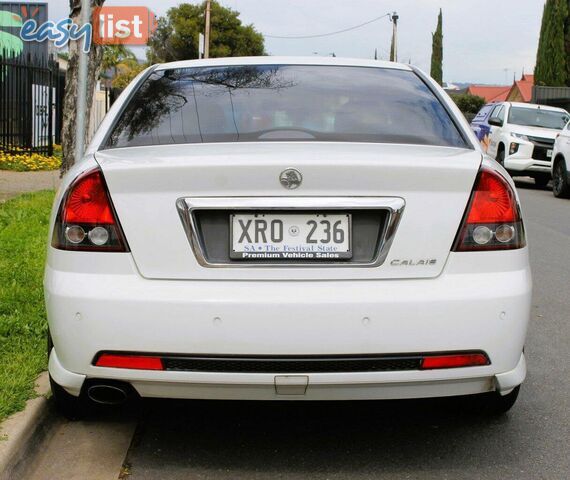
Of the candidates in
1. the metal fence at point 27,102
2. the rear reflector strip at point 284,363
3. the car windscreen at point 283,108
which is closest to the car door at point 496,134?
the metal fence at point 27,102

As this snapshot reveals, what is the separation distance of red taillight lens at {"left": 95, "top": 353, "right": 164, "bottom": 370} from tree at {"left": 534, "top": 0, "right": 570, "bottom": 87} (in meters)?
51.0

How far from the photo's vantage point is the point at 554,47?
51156 mm

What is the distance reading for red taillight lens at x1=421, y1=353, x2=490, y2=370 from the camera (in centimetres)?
315

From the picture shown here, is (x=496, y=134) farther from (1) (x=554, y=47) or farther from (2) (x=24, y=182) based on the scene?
(1) (x=554, y=47)

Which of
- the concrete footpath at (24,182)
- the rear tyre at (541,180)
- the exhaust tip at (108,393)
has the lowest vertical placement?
the rear tyre at (541,180)

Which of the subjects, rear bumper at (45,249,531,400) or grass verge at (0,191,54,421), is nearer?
rear bumper at (45,249,531,400)

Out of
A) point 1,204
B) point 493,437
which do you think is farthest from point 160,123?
point 1,204

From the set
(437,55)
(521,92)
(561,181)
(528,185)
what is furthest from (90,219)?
(437,55)

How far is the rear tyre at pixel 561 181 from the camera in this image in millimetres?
16112

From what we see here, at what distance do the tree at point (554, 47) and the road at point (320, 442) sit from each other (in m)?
49.8

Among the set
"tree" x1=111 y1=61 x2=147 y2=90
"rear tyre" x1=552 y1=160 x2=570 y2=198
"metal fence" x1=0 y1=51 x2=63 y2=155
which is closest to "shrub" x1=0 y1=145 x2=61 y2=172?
"metal fence" x1=0 y1=51 x2=63 y2=155

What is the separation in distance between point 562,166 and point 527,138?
108 inches

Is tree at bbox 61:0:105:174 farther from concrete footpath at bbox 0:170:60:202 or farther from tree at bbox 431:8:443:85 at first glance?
tree at bbox 431:8:443:85

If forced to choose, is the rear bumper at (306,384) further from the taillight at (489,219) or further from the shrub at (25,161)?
the shrub at (25,161)
